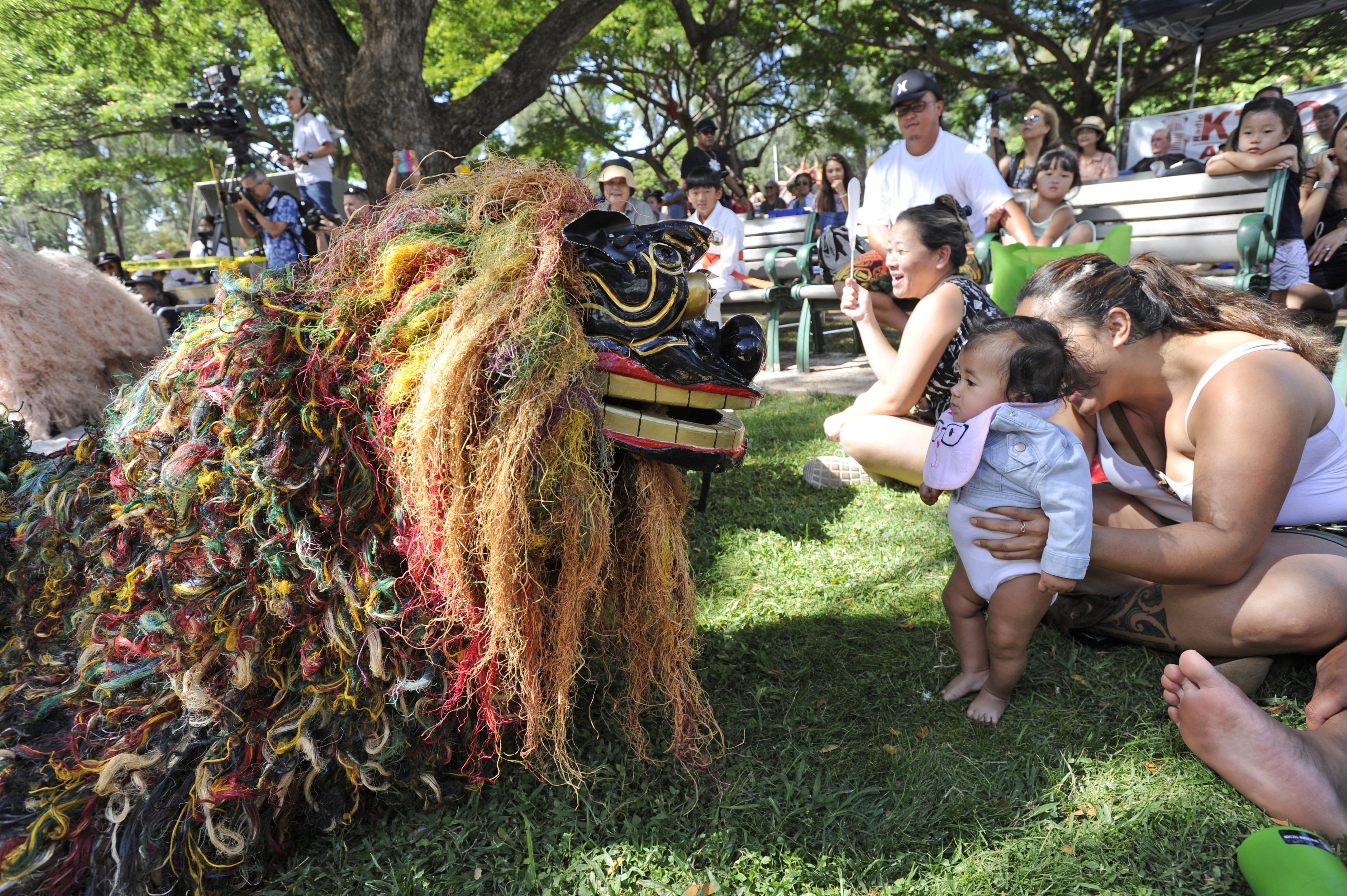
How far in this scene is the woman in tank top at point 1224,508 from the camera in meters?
1.79

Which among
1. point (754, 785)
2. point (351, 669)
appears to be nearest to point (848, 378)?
point (754, 785)

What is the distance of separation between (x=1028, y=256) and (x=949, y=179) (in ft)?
2.90

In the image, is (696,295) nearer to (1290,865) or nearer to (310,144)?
(1290,865)

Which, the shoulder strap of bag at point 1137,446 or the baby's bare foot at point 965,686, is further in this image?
the shoulder strap of bag at point 1137,446

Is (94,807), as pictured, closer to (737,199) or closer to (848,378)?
A: (848,378)

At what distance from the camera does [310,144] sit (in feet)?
30.1

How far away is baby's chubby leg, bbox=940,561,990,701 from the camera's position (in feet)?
7.45

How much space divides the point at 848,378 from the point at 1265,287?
2.86m

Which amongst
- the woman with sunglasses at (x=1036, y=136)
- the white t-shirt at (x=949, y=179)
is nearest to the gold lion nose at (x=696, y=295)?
the white t-shirt at (x=949, y=179)

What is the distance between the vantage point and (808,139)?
2086 centimetres

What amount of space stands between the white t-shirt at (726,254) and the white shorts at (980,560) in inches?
170

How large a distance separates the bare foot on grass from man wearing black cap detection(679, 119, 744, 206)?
222 inches

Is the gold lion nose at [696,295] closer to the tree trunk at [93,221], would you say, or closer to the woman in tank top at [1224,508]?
the woman in tank top at [1224,508]

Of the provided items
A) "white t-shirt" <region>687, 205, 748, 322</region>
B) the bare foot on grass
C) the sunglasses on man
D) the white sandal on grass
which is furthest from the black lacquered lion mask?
"white t-shirt" <region>687, 205, 748, 322</region>
